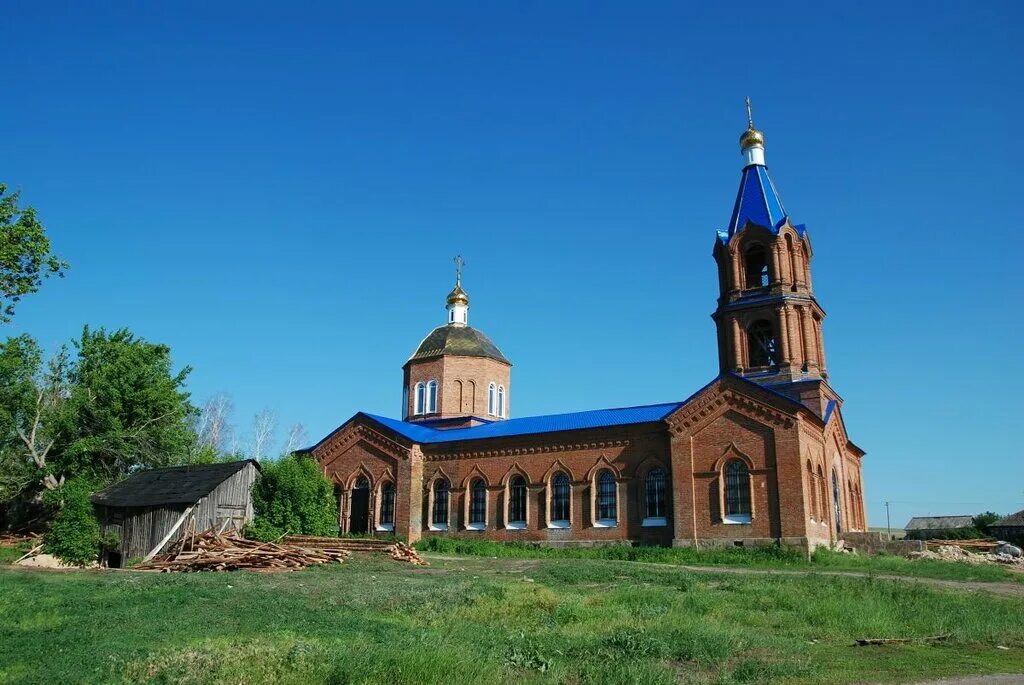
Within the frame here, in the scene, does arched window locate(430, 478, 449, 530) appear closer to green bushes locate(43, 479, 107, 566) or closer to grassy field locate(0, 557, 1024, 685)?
green bushes locate(43, 479, 107, 566)

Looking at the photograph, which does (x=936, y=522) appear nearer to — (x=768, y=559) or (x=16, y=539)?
(x=768, y=559)

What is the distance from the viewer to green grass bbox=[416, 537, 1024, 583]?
73.8 feet

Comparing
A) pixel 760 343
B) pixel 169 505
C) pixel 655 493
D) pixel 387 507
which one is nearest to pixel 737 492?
pixel 655 493

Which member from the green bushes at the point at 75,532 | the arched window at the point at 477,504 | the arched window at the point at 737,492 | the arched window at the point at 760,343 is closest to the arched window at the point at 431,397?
the arched window at the point at 477,504

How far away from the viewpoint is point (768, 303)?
97.5 ft

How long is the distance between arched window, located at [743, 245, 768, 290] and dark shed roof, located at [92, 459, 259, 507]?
20.6 meters

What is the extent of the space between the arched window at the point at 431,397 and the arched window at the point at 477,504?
22.2 ft

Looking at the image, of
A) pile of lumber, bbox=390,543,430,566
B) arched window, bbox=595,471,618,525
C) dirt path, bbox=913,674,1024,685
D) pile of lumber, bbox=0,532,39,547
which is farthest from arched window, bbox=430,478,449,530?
dirt path, bbox=913,674,1024,685

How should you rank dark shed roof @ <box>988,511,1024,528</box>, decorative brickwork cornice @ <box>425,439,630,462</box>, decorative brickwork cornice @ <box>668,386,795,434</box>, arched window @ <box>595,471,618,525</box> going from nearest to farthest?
decorative brickwork cornice @ <box>668,386,795,434</box>
arched window @ <box>595,471,618,525</box>
decorative brickwork cornice @ <box>425,439,630,462</box>
dark shed roof @ <box>988,511,1024,528</box>

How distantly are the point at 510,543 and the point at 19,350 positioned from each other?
22652mm

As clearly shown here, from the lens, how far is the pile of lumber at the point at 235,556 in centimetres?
2211

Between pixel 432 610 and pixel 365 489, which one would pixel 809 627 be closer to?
pixel 432 610

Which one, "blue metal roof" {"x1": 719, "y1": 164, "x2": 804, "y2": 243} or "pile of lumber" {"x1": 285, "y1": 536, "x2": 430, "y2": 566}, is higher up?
"blue metal roof" {"x1": 719, "y1": 164, "x2": 804, "y2": 243}

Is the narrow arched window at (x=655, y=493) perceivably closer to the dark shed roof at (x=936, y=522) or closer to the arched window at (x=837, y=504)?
the arched window at (x=837, y=504)
